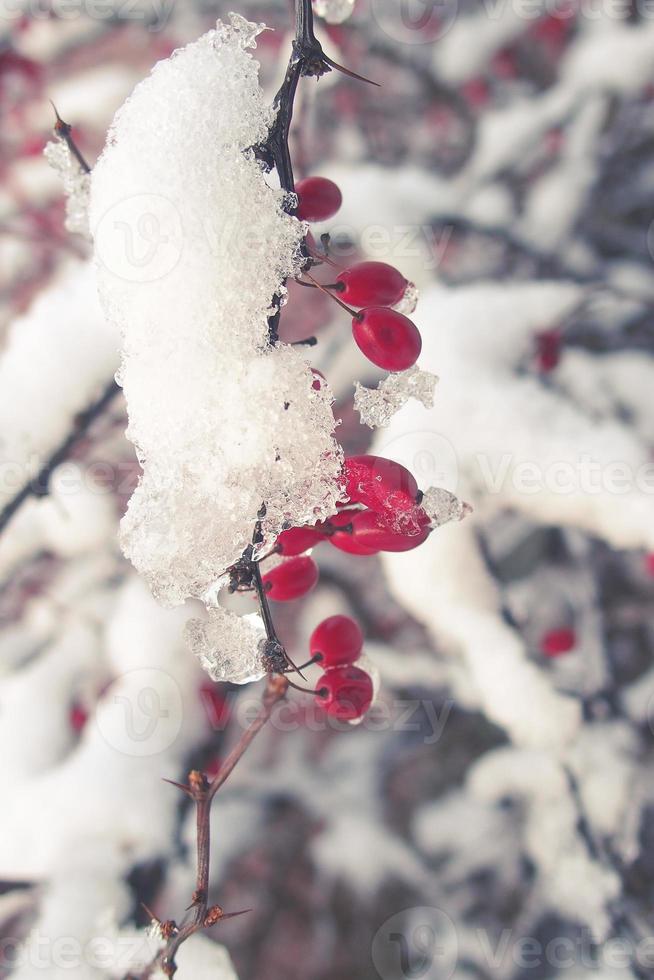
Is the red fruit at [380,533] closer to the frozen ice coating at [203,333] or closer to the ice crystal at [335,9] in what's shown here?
the frozen ice coating at [203,333]

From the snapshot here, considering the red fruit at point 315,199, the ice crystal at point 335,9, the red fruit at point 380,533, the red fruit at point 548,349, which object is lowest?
the red fruit at point 548,349

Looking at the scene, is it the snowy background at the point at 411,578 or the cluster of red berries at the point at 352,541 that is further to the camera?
the snowy background at the point at 411,578

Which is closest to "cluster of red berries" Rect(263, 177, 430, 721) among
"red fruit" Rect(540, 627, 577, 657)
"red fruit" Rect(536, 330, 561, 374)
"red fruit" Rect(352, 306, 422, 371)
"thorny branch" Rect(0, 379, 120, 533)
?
"red fruit" Rect(352, 306, 422, 371)

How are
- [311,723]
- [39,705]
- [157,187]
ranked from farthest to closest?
[311,723] < [39,705] < [157,187]

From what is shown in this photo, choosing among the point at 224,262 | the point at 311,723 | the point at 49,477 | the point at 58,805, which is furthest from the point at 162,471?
the point at 311,723

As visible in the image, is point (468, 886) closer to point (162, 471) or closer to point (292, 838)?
point (292, 838)

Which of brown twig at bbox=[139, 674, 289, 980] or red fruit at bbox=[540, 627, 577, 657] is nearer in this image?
brown twig at bbox=[139, 674, 289, 980]

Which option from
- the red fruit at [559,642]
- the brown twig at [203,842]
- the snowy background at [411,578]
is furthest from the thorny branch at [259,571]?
the red fruit at [559,642]

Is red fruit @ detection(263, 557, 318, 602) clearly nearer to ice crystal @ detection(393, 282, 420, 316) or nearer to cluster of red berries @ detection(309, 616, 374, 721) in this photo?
cluster of red berries @ detection(309, 616, 374, 721)
